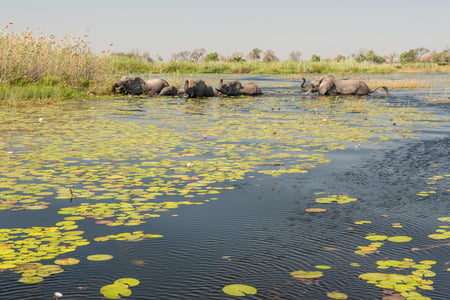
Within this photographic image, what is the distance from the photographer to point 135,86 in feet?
97.3

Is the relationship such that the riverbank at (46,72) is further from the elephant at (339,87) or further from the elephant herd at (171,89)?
the elephant at (339,87)

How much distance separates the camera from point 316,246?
509cm

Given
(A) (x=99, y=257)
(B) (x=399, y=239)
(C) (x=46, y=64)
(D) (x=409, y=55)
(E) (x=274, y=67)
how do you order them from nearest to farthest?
(A) (x=99, y=257) → (B) (x=399, y=239) → (C) (x=46, y=64) → (E) (x=274, y=67) → (D) (x=409, y=55)

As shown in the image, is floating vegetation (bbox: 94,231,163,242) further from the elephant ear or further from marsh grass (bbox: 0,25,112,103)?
the elephant ear

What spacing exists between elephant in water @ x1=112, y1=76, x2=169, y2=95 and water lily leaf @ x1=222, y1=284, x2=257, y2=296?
85.2ft

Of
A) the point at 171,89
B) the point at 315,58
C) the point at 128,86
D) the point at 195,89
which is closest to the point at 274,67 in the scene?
the point at 171,89

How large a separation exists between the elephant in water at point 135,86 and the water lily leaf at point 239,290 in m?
26.0

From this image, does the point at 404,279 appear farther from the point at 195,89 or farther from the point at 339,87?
the point at 339,87

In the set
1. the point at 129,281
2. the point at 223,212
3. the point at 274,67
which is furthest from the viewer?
the point at 274,67

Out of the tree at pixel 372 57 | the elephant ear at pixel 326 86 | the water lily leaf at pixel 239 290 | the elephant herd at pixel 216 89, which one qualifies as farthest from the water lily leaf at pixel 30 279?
the tree at pixel 372 57

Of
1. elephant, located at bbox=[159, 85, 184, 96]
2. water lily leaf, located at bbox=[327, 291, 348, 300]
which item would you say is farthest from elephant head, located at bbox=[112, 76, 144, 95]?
water lily leaf, located at bbox=[327, 291, 348, 300]

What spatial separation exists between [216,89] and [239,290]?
25.7 m

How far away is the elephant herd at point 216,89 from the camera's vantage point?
29.0 metres

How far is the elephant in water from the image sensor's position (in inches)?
1152
